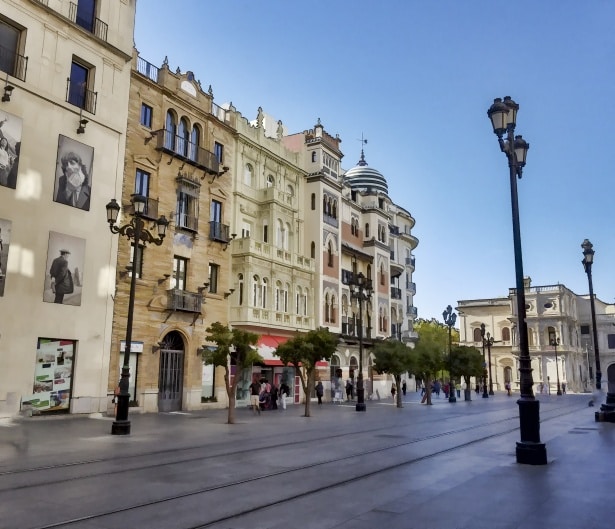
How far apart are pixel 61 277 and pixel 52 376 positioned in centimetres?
395

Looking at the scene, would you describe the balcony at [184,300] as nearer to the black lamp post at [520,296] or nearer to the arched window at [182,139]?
the arched window at [182,139]

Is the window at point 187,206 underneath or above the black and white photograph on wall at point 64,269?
above

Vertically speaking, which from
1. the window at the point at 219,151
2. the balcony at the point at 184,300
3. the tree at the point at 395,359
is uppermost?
the window at the point at 219,151

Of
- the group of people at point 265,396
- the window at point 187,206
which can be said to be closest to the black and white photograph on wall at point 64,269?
the window at point 187,206

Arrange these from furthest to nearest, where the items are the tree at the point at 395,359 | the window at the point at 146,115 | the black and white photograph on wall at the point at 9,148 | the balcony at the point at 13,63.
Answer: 1. the tree at the point at 395,359
2. the window at the point at 146,115
3. the balcony at the point at 13,63
4. the black and white photograph on wall at the point at 9,148

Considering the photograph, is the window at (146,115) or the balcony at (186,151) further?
the balcony at (186,151)

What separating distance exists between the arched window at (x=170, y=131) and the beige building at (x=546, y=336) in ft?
189

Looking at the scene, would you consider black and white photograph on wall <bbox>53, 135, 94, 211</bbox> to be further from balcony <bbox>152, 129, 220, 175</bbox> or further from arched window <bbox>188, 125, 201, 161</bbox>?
arched window <bbox>188, 125, 201, 161</bbox>

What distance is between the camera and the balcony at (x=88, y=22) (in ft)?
81.5

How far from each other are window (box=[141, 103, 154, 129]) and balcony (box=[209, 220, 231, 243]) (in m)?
6.19

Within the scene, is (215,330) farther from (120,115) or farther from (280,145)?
(280,145)

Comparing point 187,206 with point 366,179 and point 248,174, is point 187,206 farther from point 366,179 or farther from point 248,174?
point 366,179

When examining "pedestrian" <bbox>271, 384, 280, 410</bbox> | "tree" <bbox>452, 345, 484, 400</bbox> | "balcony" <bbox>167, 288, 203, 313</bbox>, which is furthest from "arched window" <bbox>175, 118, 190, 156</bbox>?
"tree" <bbox>452, 345, 484, 400</bbox>

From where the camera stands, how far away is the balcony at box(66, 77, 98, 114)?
24.5 m
